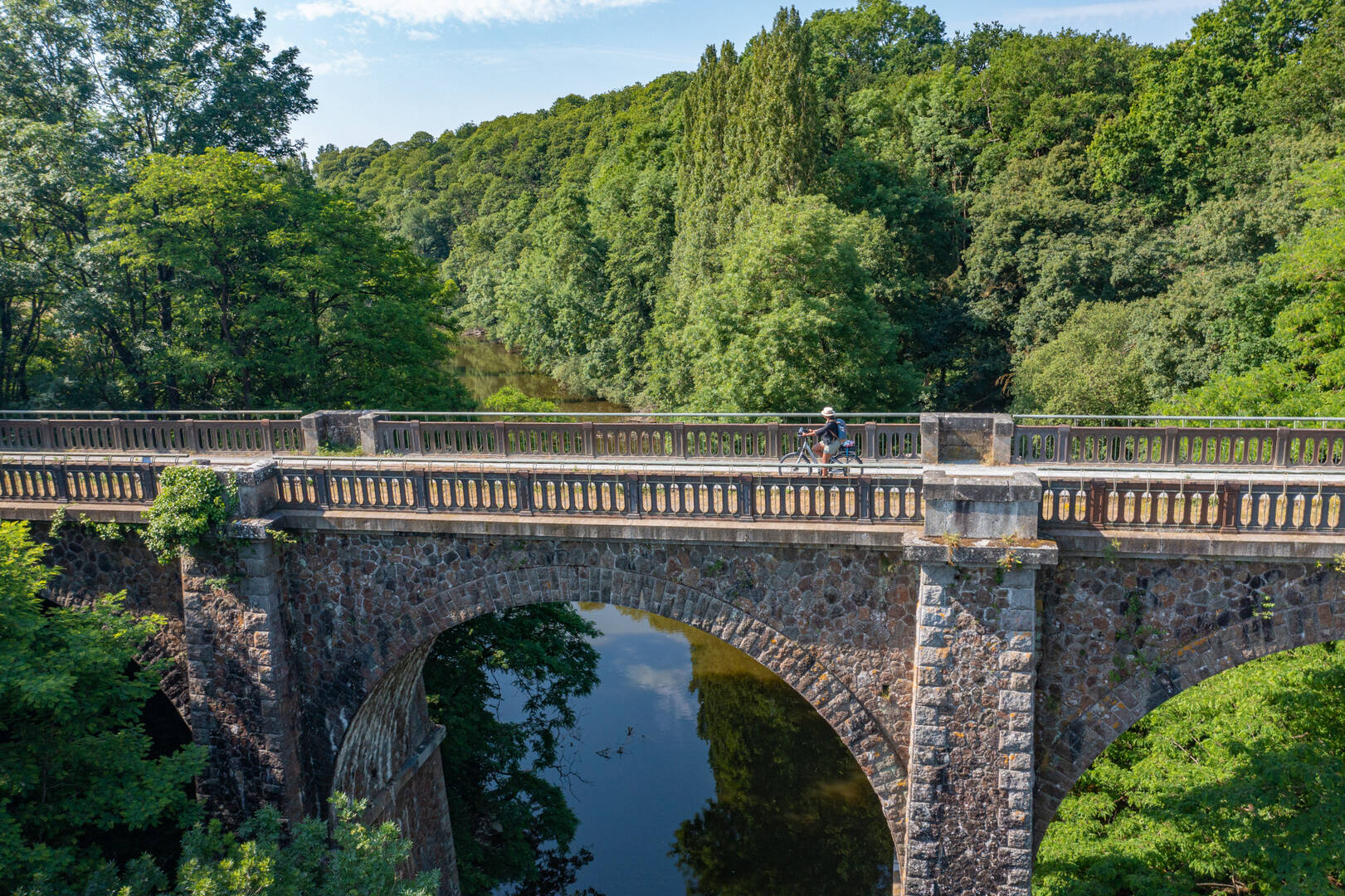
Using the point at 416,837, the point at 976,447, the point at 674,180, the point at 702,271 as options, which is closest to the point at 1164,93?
the point at 702,271

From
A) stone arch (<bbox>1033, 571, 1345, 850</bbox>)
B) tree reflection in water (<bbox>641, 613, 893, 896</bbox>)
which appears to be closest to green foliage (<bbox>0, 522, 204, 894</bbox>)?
stone arch (<bbox>1033, 571, 1345, 850</bbox>)

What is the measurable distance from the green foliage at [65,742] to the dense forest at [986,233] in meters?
16.9

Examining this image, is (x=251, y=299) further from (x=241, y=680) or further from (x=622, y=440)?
(x=241, y=680)

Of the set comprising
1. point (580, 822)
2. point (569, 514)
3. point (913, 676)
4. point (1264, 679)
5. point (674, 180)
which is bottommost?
point (580, 822)

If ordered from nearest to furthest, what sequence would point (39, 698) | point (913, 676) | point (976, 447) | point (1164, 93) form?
point (39, 698) → point (913, 676) → point (976, 447) → point (1164, 93)

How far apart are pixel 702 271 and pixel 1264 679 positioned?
85.0 ft

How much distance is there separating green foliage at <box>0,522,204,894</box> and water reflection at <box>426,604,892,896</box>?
7.43m

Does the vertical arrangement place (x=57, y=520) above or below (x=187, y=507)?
below

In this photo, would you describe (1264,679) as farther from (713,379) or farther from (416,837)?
(713,379)

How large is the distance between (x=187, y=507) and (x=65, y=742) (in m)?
3.38

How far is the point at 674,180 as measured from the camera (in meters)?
46.6

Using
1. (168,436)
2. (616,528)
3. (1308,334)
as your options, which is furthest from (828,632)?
(1308,334)

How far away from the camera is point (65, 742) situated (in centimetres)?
1119

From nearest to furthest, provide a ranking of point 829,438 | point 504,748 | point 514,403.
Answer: point 829,438
point 504,748
point 514,403
